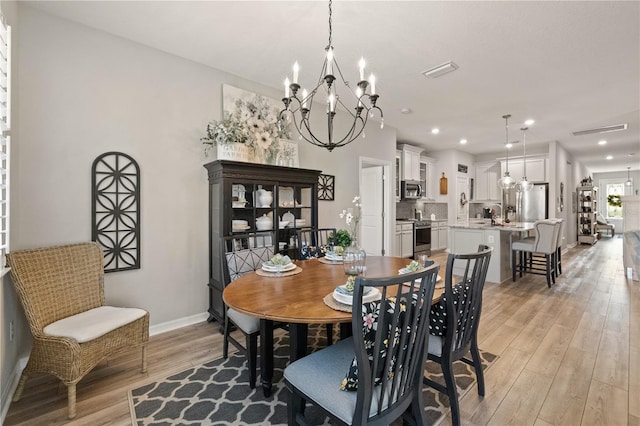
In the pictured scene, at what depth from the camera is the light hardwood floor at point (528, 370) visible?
1.74m

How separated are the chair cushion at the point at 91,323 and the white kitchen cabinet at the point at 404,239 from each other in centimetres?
494

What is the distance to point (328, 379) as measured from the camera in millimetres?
1281

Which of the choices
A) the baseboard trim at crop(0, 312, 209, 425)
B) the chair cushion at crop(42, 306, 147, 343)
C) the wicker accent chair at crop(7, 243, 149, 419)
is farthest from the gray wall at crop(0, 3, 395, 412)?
the chair cushion at crop(42, 306, 147, 343)

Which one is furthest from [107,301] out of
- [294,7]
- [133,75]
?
[294,7]

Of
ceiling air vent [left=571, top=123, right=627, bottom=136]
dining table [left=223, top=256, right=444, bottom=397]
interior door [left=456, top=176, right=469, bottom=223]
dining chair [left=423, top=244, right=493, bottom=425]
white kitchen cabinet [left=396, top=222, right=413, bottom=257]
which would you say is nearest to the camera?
dining table [left=223, top=256, right=444, bottom=397]

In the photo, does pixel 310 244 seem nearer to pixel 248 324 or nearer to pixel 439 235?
pixel 248 324

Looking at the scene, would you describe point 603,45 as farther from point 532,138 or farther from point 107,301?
point 107,301

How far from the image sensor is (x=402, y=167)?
6.63 metres

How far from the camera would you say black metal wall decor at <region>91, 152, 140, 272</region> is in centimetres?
253

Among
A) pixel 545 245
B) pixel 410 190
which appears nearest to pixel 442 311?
pixel 545 245

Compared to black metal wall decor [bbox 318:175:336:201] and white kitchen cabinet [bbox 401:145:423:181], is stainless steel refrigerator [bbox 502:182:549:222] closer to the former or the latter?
white kitchen cabinet [bbox 401:145:423:181]

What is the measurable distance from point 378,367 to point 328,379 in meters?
0.26

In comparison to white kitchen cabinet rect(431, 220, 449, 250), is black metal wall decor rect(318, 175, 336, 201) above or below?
above

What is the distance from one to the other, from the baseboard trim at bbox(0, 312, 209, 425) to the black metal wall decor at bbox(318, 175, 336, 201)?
215 centimetres
